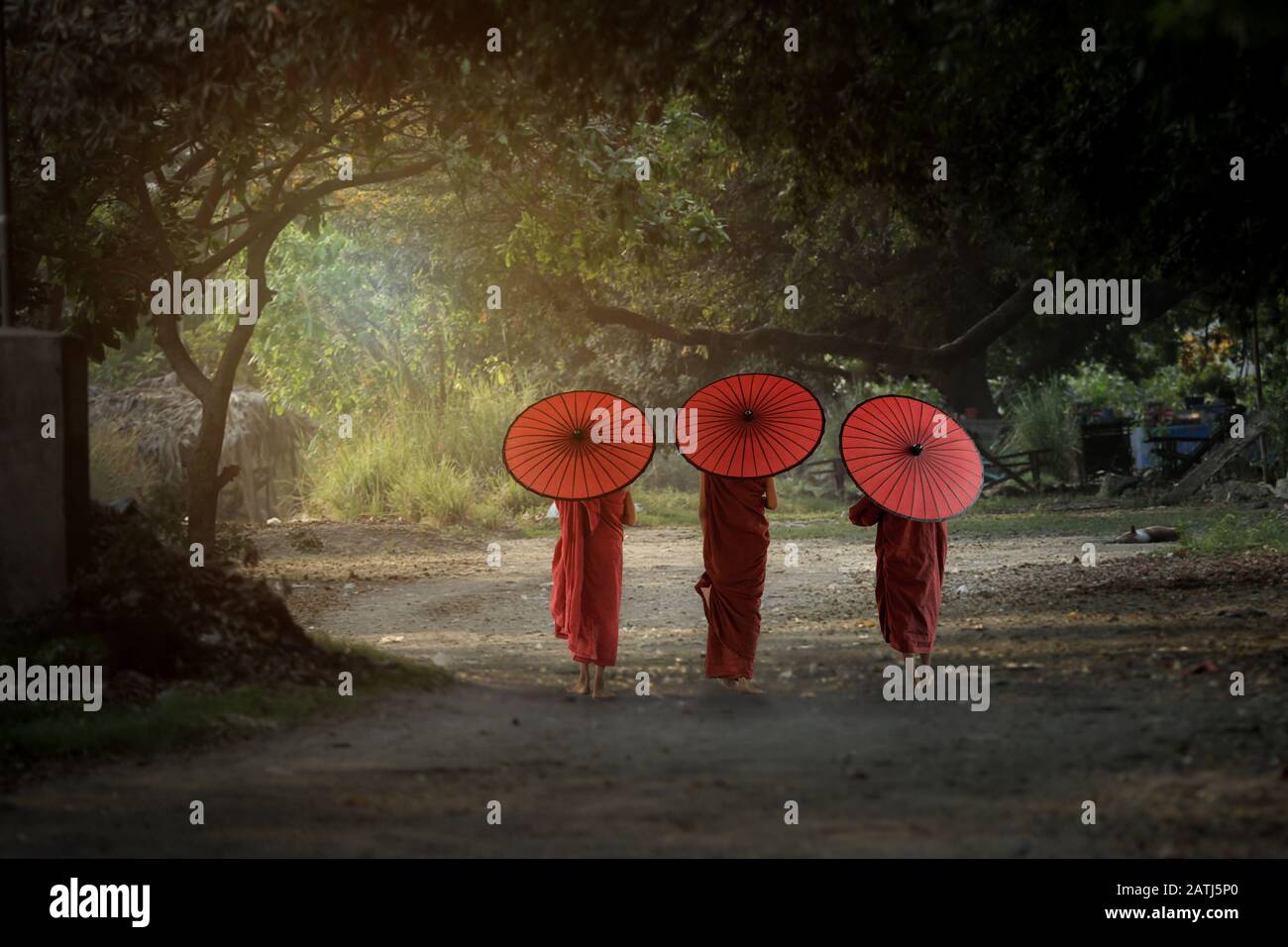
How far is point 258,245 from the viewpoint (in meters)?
17.3

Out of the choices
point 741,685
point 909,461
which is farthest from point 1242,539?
point 741,685

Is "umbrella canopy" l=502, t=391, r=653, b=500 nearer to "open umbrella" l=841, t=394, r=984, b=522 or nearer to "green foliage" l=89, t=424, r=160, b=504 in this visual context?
"open umbrella" l=841, t=394, r=984, b=522

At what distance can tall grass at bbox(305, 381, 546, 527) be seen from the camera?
26.0 m

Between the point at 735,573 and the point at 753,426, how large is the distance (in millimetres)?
952

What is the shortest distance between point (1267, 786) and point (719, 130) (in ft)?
31.6

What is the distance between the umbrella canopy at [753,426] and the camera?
9805 mm

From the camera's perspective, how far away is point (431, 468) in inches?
1062

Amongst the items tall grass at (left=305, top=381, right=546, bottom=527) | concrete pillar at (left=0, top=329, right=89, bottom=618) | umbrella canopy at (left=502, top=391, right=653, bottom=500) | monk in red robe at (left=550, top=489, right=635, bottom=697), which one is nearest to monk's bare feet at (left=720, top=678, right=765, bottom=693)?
monk in red robe at (left=550, top=489, right=635, bottom=697)

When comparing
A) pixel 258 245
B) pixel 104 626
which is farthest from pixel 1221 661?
pixel 258 245

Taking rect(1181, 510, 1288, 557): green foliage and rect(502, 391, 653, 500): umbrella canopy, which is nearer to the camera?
rect(502, 391, 653, 500): umbrella canopy

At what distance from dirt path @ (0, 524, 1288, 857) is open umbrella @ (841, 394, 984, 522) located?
3.98 feet

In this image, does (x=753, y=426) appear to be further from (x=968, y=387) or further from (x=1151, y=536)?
(x=968, y=387)

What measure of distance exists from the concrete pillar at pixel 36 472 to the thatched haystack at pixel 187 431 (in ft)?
52.9

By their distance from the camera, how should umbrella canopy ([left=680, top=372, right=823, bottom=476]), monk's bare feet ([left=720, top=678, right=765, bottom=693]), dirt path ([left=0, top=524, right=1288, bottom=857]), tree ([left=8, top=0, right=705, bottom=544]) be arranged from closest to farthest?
dirt path ([left=0, top=524, right=1288, bottom=857]), umbrella canopy ([left=680, top=372, right=823, bottom=476]), monk's bare feet ([left=720, top=678, right=765, bottom=693]), tree ([left=8, top=0, right=705, bottom=544])
